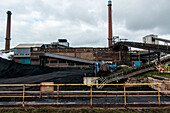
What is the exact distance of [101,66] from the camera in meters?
19.8

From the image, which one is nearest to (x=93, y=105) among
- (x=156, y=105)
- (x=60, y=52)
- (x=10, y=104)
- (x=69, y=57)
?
(x=156, y=105)

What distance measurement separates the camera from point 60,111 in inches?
192

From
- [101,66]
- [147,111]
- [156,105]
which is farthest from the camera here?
[101,66]

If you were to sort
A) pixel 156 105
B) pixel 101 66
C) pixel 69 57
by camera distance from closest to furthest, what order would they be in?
pixel 156 105, pixel 101 66, pixel 69 57

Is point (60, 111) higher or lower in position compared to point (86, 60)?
lower

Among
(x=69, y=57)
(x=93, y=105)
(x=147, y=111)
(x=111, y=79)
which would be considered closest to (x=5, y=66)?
(x=69, y=57)

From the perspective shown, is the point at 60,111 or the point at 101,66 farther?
the point at 101,66

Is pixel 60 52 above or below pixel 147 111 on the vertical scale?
above

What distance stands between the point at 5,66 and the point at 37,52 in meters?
16.4

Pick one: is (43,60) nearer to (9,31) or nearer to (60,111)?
(9,31)

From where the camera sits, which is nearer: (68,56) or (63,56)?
(63,56)

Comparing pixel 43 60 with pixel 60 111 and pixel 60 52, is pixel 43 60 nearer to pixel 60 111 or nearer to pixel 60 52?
pixel 60 52

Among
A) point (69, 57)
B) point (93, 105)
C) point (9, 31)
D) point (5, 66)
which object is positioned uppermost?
point (9, 31)

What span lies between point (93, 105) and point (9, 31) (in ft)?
222
